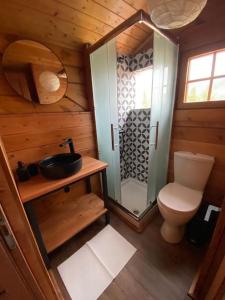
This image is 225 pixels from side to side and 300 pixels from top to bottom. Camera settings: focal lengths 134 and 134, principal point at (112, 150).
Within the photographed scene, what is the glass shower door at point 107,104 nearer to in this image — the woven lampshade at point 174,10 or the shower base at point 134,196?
the shower base at point 134,196

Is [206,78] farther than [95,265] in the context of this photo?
Yes

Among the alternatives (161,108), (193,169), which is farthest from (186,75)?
(193,169)

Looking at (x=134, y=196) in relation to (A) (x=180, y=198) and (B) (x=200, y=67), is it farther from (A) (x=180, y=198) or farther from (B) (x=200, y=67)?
(B) (x=200, y=67)

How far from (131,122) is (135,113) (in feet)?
0.56

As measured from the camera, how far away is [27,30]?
1156mm

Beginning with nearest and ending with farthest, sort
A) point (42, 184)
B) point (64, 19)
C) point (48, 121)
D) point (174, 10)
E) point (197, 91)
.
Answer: point (174, 10) < point (42, 184) < point (64, 19) < point (48, 121) < point (197, 91)

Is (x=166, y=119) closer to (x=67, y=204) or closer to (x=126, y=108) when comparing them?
(x=126, y=108)

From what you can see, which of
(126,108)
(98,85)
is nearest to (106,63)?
(98,85)

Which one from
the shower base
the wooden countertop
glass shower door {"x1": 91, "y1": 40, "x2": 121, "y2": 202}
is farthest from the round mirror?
the shower base

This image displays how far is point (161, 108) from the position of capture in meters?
1.54

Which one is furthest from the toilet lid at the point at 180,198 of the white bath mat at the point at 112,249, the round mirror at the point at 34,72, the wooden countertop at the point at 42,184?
the round mirror at the point at 34,72

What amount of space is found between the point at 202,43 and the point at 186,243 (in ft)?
7.04

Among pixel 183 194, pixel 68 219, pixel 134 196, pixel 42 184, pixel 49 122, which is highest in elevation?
pixel 49 122

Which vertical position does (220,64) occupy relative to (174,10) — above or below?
below
